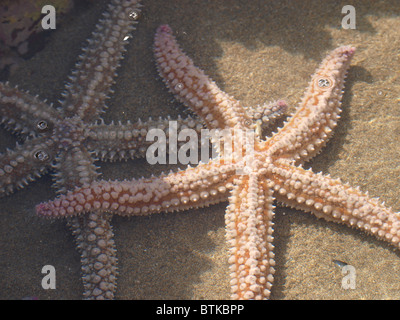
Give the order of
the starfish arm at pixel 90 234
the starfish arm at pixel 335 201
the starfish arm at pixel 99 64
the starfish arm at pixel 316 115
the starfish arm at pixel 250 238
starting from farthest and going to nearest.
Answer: the starfish arm at pixel 99 64 → the starfish arm at pixel 316 115 → the starfish arm at pixel 335 201 → the starfish arm at pixel 90 234 → the starfish arm at pixel 250 238

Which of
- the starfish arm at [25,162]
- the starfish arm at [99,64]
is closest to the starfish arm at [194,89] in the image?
the starfish arm at [99,64]

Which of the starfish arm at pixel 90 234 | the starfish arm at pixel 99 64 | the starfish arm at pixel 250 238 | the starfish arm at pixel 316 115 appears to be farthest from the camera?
the starfish arm at pixel 99 64

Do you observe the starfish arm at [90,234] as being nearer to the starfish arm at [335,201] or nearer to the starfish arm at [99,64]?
the starfish arm at [99,64]

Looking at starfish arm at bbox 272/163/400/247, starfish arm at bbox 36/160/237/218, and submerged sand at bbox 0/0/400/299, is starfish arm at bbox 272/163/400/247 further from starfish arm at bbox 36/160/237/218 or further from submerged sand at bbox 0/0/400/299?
starfish arm at bbox 36/160/237/218

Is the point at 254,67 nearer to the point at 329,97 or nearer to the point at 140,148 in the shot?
the point at 329,97

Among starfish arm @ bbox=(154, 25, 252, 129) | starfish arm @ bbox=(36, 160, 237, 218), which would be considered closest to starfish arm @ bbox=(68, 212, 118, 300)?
starfish arm @ bbox=(36, 160, 237, 218)

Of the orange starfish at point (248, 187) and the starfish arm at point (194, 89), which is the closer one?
the orange starfish at point (248, 187)
